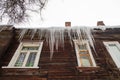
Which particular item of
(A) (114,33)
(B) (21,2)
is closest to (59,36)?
(A) (114,33)

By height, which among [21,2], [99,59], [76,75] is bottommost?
[76,75]

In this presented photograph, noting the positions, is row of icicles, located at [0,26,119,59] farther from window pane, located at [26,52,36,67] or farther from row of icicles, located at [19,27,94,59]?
window pane, located at [26,52,36,67]

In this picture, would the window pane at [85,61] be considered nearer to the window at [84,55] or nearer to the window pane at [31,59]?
the window at [84,55]

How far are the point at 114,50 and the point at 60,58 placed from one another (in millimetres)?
2929

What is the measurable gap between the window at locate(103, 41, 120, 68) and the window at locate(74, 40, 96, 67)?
3.47 ft

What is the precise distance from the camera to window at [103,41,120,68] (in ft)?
29.9

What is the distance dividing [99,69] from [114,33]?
359 centimetres

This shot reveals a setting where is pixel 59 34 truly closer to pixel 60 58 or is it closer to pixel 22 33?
pixel 22 33

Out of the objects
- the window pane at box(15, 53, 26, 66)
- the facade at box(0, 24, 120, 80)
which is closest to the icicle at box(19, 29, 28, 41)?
the facade at box(0, 24, 120, 80)

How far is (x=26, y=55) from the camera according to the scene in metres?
9.43

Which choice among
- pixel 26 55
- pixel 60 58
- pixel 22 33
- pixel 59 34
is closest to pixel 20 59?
pixel 26 55

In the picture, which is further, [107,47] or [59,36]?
[59,36]

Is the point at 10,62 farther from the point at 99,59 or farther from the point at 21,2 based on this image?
the point at 99,59

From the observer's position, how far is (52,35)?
10906 mm
